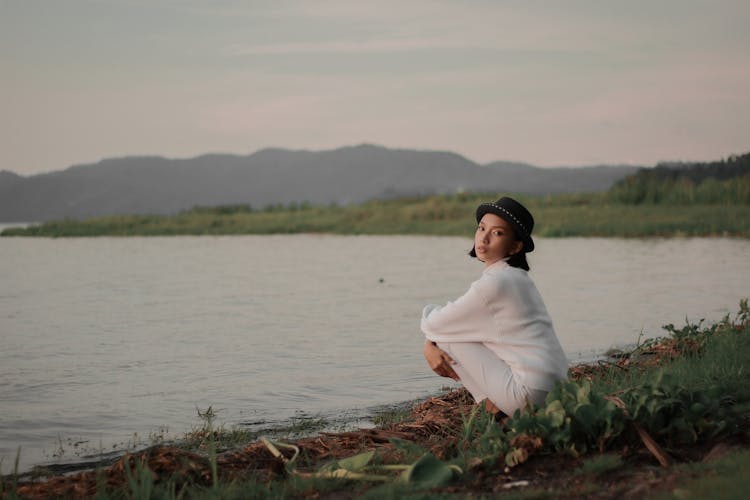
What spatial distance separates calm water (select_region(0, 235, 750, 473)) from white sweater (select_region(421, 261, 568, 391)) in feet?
6.67

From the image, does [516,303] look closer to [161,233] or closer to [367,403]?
[367,403]

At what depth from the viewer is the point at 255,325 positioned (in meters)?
11.3

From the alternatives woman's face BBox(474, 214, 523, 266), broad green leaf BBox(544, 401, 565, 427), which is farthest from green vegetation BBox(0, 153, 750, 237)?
broad green leaf BBox(544, 401, 565, 427)

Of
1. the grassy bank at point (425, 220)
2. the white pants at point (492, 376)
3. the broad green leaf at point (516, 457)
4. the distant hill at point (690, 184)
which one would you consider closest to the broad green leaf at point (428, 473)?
the broad green leaf at point (516, 457)

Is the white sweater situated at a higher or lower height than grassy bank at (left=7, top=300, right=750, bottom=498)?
higher

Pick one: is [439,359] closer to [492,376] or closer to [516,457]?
[492,376]

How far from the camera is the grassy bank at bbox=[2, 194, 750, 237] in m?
27.7

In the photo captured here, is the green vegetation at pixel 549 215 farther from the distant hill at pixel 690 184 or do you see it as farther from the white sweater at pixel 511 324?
the white sweater at pixel 511 324

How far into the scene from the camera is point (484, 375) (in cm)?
469

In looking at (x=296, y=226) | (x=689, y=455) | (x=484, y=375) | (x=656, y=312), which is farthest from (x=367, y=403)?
(x=296, y=226)

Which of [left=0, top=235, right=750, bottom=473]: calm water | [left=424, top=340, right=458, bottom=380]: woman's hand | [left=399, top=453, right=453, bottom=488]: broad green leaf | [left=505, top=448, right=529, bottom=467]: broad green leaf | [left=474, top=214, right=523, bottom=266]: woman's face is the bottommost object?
[left=0, top=235, right=750, bottom=473]: calm water

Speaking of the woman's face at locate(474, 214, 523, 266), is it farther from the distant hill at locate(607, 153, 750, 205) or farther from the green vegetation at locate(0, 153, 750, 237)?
the distant hill at locate(607, 153, 750, 205)

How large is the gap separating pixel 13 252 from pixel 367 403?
2513 cm

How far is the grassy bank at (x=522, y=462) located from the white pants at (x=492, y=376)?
0.21m
